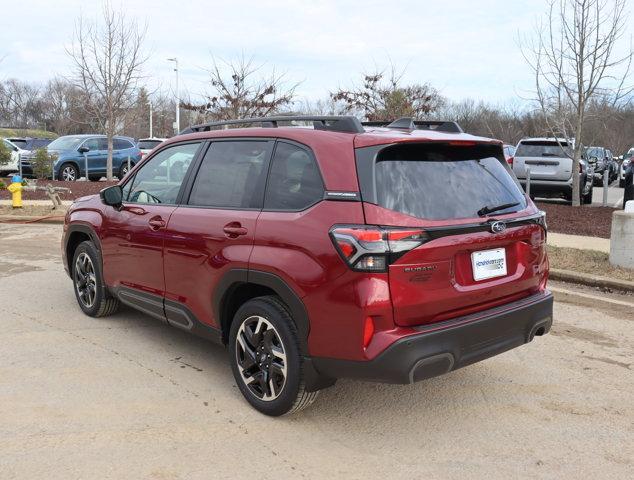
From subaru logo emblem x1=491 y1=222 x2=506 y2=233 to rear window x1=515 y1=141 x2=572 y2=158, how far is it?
12.5 m

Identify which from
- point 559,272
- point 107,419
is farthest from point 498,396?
point 559,272

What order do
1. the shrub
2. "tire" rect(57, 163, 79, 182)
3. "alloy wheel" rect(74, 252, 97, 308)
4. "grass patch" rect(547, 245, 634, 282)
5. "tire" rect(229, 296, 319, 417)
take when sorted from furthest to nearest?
"tire" rect(57, 163, 79, 182) < the shrub < "grass patch" rect(547, 245, 634, 282) < "alloy wheel" rect(74, 252, 97, 308) < "tire" rect(229, 296, 319, 417)

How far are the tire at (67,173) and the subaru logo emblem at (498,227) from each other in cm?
1893

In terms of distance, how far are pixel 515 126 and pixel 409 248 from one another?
48.5 m

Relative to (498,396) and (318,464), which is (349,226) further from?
(498,396)

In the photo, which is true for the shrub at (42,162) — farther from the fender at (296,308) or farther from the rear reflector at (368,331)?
the rear reflector at (368,331)

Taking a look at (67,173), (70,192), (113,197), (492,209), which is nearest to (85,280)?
(113,197)

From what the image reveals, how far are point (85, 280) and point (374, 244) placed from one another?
3654 millimetres

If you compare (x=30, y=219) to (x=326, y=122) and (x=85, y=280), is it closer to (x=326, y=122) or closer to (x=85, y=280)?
(x=85, y=280)

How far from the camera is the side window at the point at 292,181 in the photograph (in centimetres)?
336

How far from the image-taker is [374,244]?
9.80 feet

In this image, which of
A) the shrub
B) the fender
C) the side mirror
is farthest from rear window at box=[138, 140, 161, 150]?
the fender

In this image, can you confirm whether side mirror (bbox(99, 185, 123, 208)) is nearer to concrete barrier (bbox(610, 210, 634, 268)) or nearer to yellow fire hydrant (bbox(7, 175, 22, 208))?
concrete barrier (bbox(610, 210, 634, 268))

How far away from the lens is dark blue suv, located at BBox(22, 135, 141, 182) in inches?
781
